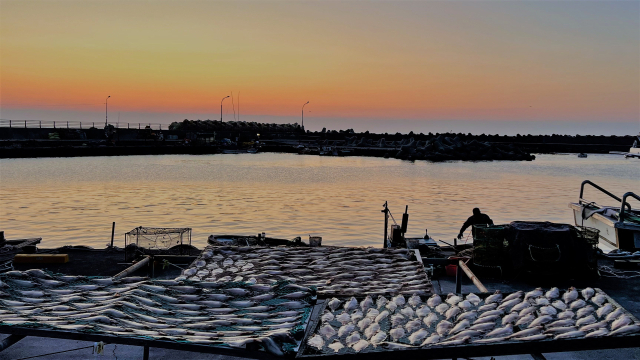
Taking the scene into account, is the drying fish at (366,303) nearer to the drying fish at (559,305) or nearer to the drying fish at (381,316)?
the drying fish at (381,316)

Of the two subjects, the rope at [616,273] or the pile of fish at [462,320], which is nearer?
the pile of fish at [462,320]

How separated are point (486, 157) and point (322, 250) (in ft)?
363

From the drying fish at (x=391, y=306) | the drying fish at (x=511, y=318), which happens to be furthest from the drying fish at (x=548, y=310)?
the drying fish at (x=391, y=306)

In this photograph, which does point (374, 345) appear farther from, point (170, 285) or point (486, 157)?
point (486, 157)

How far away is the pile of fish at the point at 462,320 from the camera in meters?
5.79

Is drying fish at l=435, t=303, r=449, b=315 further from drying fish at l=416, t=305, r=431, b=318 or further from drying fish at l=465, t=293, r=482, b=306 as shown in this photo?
drying fish at l=465, t=293, r=482, b=306

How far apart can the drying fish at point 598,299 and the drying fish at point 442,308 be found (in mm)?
1847

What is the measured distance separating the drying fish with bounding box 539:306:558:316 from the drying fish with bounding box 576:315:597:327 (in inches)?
12.2

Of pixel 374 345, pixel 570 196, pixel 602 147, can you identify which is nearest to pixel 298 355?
pixel 374 345

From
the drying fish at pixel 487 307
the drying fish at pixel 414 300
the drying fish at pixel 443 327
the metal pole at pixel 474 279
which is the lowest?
the metal pole at pixel 474 279

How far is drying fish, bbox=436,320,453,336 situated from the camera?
20.0 feet

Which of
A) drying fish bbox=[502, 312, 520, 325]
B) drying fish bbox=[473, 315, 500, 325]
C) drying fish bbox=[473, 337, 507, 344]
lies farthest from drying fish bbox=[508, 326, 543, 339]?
drying fish bbox=[473, 315, 500, 325]

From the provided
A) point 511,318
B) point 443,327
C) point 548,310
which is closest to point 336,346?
point 443,327

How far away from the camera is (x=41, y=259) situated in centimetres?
1345
